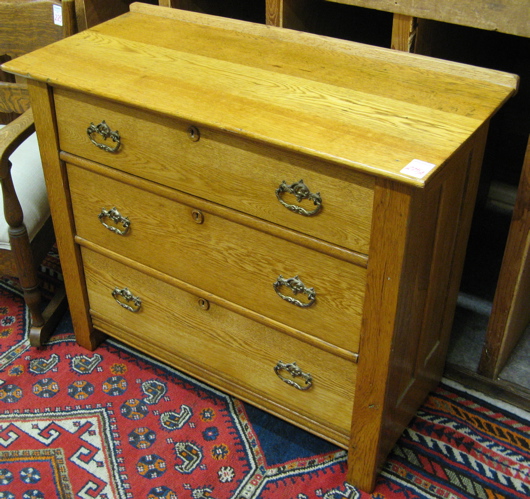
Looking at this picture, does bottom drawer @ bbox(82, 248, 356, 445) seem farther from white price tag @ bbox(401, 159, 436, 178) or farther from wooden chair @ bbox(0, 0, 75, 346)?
white price tag @ bbox(401, 159, 436, 178)

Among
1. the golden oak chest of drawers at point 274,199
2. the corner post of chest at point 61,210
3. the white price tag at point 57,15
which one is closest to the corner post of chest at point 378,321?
the golden oak chest of drawers at point 274,199

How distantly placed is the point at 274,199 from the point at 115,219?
1.75 ft

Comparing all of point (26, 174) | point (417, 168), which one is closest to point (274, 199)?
point (417, 168)

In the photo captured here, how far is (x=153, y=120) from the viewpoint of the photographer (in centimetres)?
156

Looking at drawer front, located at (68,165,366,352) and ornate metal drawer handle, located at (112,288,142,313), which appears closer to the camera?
drawer front, located at (68,165,366,352)

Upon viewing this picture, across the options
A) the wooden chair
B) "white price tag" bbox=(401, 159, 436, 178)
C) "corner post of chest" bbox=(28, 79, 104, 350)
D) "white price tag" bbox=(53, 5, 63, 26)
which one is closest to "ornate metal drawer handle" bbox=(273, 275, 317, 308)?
"white price tag" bbox=(401, 159, 436, 178)

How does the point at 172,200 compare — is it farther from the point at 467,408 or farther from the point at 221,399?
the point at 467,408

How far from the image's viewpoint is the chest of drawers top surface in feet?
4.43

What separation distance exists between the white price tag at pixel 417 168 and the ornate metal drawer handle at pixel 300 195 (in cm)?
21

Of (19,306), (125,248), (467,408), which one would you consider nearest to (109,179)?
(125,248)

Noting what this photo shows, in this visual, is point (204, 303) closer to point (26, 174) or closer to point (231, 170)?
point (231, 170)

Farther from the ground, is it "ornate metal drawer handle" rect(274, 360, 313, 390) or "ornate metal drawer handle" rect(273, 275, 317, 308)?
"ornate metal drawer handle" rect(273, 275, 317, 308)

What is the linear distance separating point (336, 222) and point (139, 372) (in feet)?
3.12

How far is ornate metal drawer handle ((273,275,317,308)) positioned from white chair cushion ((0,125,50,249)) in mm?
846
